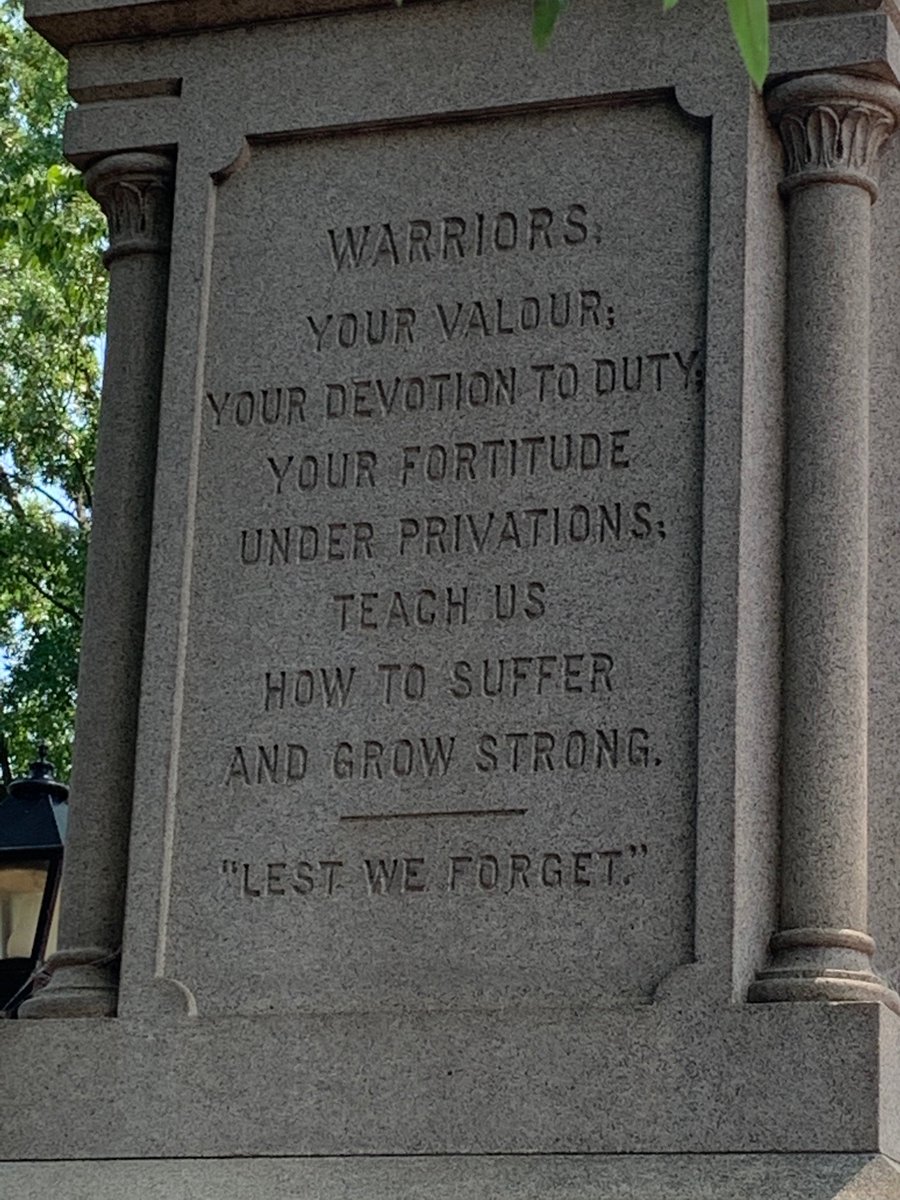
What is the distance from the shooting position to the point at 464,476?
8.98 metres

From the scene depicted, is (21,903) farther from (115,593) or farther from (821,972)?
(821,972)

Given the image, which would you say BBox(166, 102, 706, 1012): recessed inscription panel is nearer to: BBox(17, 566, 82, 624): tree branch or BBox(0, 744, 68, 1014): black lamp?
BBox(0, 744, 68, 1014): black lamp

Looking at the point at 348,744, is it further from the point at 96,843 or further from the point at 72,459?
the point at 72,459

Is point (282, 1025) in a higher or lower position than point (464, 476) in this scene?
lower

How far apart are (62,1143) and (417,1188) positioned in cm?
126

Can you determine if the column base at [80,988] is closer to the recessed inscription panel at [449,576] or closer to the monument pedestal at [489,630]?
the monument pedestal at [489,630]

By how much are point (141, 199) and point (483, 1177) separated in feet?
12.1

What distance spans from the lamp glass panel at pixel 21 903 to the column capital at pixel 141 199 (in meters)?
2.26

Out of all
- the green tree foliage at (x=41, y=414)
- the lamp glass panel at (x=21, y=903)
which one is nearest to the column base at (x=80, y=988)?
the lamp glass panel at (x=21, y=903)

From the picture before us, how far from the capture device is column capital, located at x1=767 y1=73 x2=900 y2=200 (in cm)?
891

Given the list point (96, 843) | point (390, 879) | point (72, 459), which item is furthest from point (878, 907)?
point (72, 459)

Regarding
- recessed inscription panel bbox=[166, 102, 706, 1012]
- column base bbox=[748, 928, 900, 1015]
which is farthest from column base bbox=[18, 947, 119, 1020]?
column base bbox=[748, 928, 900, 1015]

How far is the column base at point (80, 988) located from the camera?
8.90 m

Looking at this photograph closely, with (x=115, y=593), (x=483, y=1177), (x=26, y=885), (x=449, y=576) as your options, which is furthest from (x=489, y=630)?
(x=26, y=885)
